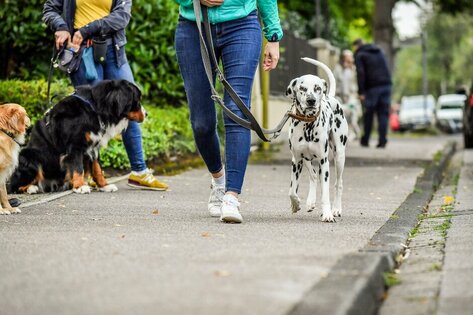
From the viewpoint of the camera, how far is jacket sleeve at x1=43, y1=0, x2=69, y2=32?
9.24 m

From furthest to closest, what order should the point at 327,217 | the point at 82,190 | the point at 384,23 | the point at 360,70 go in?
1. the point at 384,23
2. the point at 360,70
3. the point at 82,190
4. the point at 327,217

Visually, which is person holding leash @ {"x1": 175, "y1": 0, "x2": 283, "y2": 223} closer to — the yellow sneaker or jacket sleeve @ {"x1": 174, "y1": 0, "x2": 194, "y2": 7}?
jacket sleeve @ {"x1": 174, "y1": 0, "x2": 194, "y2": 7}

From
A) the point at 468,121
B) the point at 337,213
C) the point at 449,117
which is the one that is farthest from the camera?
the point at 449,117

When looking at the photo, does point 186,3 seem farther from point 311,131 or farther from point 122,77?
point 122,77

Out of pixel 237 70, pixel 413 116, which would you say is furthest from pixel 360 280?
pixel 413 116

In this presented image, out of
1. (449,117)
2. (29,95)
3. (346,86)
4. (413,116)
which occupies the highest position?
(29,95)

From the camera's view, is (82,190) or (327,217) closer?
(327,217)

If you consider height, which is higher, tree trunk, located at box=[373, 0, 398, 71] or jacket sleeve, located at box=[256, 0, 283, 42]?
jacket sleeve, located at box=[256, 0, 283, 42]

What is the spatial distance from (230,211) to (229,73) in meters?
0.99

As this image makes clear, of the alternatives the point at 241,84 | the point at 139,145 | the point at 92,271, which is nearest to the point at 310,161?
the point at 241,84

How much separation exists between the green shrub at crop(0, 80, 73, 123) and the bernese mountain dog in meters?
1.86

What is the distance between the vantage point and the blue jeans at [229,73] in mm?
7078

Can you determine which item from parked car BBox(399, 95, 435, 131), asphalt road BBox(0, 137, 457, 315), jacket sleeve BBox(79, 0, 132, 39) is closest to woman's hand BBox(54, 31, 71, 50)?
jacket sleeve BBox(79, 0, 132, 39)

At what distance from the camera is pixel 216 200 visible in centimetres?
759
